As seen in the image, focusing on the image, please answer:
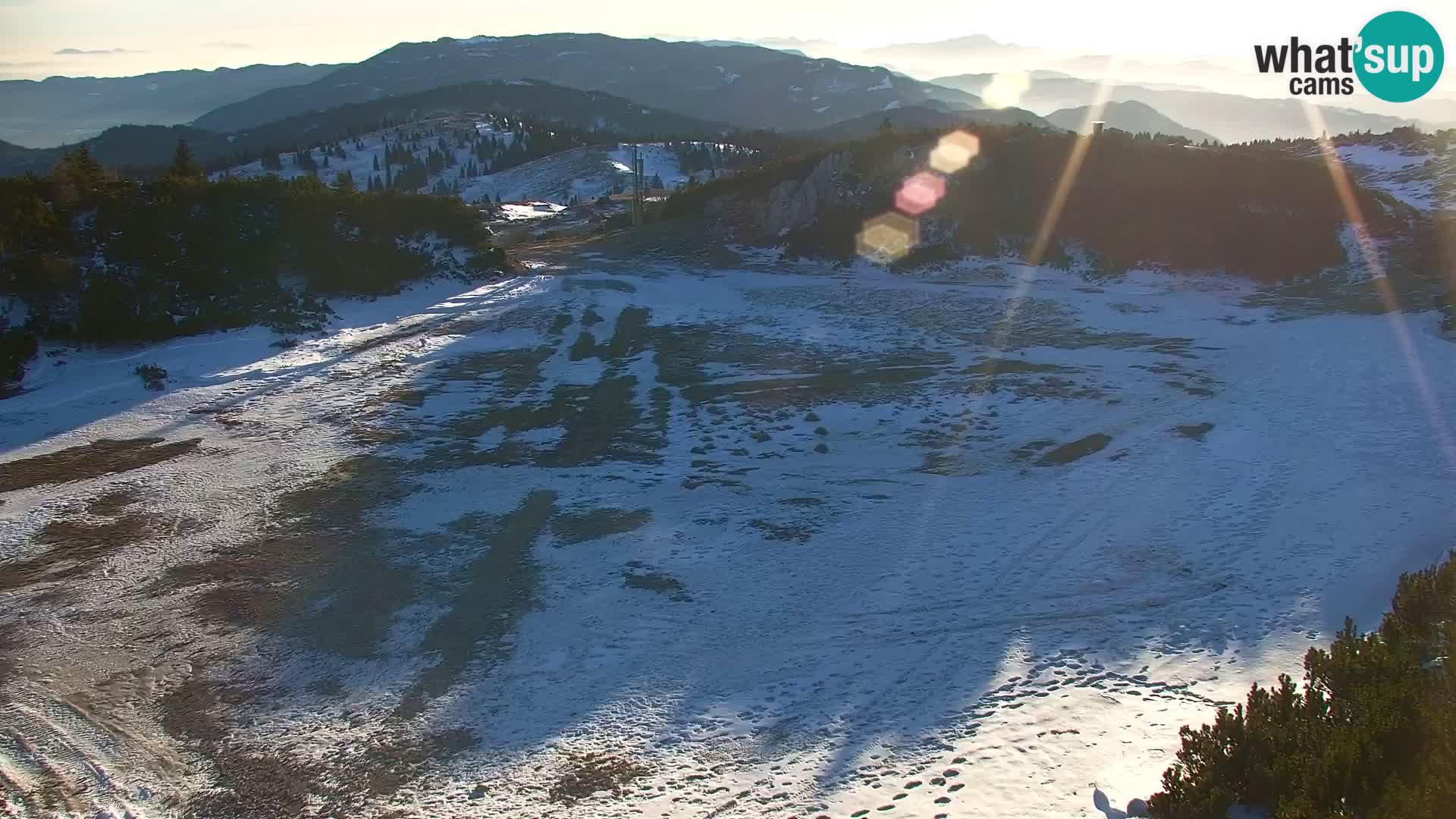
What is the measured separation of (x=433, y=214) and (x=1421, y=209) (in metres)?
28.5

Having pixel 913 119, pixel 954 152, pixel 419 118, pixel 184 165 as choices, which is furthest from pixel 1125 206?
pixel 419 118

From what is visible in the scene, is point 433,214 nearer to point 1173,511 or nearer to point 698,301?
point 698,301

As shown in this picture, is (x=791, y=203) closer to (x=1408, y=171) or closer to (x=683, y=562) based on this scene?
(x=683, y=562)

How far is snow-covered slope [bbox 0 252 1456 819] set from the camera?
6762mm

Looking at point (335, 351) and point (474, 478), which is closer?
point (474, 478)

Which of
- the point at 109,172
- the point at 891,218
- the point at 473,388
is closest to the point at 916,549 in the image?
the point at 473,388

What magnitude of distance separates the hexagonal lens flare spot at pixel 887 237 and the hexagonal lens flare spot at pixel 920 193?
44 centimetres

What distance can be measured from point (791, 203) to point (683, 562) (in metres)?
21.1

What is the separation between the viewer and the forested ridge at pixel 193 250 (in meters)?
17.7

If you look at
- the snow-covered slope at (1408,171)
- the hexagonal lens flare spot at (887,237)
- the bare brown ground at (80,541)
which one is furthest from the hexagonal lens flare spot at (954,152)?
the bare brown ground at (80,541)

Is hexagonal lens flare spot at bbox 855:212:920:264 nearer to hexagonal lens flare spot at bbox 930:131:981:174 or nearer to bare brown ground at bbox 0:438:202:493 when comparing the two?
hexagonal lens flare spot at bbox 930:131:981:174

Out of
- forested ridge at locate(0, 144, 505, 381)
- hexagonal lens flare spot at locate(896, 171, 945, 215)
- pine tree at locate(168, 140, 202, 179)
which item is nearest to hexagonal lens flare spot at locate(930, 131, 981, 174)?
hexagonal lens flare spot at locate(896, 171, 945, 215)

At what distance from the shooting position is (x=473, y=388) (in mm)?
15922

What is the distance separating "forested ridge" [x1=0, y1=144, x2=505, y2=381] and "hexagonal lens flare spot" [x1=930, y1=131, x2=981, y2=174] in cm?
1356
